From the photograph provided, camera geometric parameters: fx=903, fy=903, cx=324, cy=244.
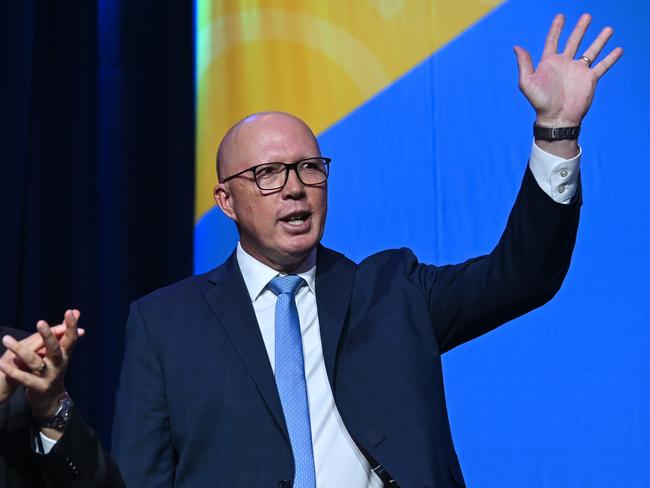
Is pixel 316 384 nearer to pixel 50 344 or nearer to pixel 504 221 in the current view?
pixel 50 344

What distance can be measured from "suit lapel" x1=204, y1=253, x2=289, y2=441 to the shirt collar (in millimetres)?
15

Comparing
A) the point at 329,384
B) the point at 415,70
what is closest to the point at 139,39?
the point at 415,70

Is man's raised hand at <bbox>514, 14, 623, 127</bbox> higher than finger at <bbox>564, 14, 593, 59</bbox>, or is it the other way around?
finger at <bbox>564, 14, 593, 59</bbox>

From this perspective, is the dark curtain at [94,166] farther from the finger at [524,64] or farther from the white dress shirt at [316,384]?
the finger at [524,64]

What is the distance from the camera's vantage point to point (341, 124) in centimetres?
308

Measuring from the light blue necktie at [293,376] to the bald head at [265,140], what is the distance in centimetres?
24

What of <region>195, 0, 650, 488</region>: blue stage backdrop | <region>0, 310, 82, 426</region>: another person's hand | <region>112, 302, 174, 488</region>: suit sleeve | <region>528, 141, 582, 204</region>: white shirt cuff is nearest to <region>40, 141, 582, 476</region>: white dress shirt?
<region>528, 141, 582, 204</region>: white shirt cuff

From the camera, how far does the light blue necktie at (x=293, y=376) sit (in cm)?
158

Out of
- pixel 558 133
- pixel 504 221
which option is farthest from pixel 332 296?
pixel 504 221

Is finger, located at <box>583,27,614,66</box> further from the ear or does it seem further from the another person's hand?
the another person's hand

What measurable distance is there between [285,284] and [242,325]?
0.40ft

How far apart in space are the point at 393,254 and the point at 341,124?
1.33m

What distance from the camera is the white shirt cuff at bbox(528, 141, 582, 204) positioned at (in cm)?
147

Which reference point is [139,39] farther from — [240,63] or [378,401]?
[378,401]
